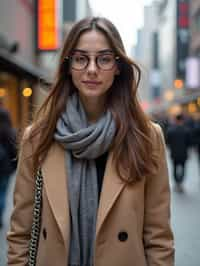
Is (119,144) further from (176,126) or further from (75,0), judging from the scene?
(75,0)

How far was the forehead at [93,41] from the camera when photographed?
6.52ft

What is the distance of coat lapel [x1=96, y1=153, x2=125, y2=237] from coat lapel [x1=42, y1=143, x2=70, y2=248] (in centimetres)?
15

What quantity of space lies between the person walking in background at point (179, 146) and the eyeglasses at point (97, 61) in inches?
353

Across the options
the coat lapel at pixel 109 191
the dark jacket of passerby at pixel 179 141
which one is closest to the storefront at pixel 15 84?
the dark jacket of passerby at pixel 179 141

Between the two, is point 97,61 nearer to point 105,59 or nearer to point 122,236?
point 105,59

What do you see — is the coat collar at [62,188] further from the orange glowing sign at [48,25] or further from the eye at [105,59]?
the orange glowing sign at [48,25]

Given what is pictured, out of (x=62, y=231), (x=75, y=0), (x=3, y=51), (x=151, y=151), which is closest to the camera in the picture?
(x=62, y=231)

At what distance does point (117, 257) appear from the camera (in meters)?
1.95

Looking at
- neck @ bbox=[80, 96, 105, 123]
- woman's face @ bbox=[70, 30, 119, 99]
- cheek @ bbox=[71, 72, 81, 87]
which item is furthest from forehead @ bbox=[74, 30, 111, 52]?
neck @ bbox=[80, 96, 105, 123]

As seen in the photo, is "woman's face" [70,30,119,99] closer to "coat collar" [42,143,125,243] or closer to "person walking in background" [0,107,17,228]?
"coat collar" [42,143,125,243]

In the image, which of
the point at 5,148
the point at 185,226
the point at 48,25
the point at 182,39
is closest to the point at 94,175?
the point at 5,148

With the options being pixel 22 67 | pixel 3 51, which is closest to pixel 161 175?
pixel 3 51

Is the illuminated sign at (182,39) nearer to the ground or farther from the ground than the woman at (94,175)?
farther from the ground

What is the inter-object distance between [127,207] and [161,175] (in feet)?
0.81
